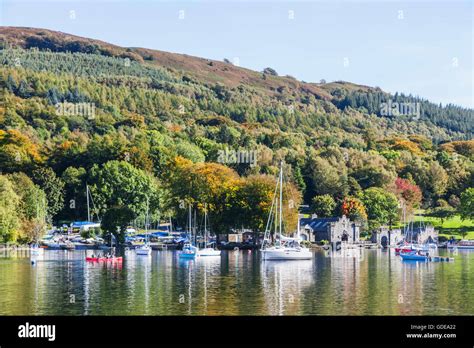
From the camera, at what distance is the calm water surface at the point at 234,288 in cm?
3809

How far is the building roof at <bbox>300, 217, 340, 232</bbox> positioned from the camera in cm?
10843

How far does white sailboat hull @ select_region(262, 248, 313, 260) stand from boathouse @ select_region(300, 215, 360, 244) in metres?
32.5

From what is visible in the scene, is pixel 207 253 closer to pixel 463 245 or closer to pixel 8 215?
pixel 8 215

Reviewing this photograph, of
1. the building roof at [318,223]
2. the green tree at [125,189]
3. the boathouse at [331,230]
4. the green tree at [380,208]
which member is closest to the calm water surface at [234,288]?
the boathouse at [331,230]

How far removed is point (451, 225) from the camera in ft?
400

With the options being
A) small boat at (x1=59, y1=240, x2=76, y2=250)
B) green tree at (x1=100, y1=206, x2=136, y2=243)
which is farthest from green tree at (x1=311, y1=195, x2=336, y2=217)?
small boat at (x1=59, y1=240, x2=76, y2=250)

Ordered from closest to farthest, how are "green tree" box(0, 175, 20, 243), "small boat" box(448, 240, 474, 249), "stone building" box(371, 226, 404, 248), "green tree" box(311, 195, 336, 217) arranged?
"green tree" box(0, 175, 20, 243), "small boat" box(448, 240, 474, 249), "stone building" box(371, 226, 404, 248), "green tree" box(311, 195, 336, 217)

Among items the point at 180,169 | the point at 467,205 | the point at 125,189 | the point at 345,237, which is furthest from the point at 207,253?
the point at 467,205

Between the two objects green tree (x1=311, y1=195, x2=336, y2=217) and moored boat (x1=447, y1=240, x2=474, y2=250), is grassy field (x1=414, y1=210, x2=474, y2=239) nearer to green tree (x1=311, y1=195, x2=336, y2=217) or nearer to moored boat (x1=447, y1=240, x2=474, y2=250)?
moored boat (x1=447, y1=240, x2=474, y2=250)

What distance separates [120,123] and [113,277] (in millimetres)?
103013

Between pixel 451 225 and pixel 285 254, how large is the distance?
190ft

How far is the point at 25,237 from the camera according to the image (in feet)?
281
